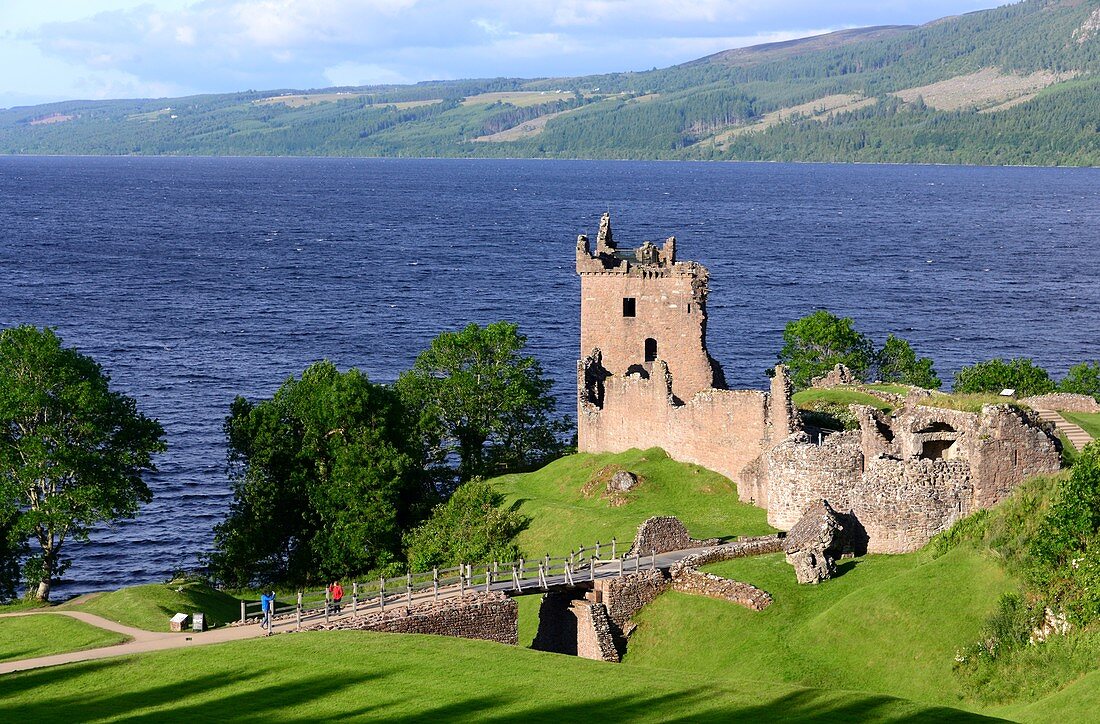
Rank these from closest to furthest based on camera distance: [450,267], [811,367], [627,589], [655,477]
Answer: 1. [627,589]
2. [655,477]
3. [811,367]
4. [450,267]

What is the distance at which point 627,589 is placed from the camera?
48500 millimetres

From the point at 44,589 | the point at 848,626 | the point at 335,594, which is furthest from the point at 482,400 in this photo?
the point at 848,626

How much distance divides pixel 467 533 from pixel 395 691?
26759 millimetres

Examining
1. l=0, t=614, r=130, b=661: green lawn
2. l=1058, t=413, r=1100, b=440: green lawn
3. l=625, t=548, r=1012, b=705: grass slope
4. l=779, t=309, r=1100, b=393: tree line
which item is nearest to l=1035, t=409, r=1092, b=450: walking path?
l=1058, t=413, r=1100, b=440: green lawn

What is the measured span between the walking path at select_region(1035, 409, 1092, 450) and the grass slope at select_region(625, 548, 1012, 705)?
12.9m

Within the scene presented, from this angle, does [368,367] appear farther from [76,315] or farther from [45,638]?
[45,638]

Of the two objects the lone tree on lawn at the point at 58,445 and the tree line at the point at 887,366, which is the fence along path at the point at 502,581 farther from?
the tree line at the point at 887,366

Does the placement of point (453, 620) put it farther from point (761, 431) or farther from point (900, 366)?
point (900, 366)

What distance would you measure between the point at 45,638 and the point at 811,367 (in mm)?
53689

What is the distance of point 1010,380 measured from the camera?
8144 centimetres

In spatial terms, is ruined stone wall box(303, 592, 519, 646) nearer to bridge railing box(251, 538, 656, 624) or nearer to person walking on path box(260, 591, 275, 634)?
bridge railing box(251, 538, 656, 624)

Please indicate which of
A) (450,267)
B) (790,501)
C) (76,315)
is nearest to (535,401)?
(790,501)

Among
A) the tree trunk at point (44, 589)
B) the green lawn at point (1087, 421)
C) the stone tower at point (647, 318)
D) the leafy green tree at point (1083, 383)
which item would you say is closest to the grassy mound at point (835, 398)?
the stone tower at point (647, 318)

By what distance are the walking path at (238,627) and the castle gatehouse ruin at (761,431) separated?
5.92 m
